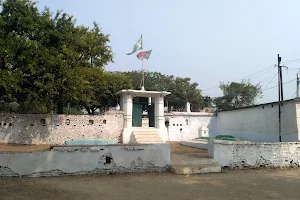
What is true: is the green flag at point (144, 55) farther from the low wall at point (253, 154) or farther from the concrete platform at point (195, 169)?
the concrete platform at point (195, 169)

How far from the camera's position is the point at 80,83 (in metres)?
16.2

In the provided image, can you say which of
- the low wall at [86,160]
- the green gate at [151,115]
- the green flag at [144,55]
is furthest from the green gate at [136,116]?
the low wall at [86,160]

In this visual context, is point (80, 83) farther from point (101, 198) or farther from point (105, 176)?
point (101, 198)

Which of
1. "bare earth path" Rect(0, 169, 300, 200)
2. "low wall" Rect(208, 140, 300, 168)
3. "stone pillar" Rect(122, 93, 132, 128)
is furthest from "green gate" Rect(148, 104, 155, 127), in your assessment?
"bare earth path" Rect(0, 169, 300, 200)

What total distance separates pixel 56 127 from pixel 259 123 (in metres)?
14.0

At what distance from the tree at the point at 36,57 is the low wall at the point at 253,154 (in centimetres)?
875

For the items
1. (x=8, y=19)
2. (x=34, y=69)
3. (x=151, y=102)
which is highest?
(x=8, y=19)

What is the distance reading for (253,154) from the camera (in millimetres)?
11641

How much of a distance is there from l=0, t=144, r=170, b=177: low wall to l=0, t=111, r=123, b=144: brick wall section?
8.33 metres

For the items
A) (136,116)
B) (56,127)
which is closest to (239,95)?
(136,116)

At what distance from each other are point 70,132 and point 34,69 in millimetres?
4879

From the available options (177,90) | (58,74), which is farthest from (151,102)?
(177,90)

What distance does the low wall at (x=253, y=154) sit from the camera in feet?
36.9

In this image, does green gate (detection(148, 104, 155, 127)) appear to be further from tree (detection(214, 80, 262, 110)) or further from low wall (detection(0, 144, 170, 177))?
tree (detection(214, 80, 262, 110))
